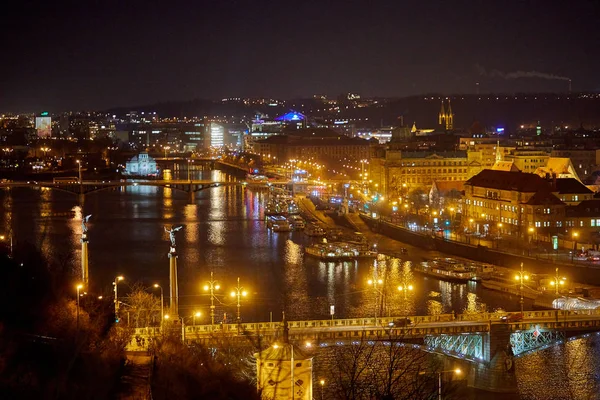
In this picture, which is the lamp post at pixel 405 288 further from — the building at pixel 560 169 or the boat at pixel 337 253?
the building at pixel 560 169

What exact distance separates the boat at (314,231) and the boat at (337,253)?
1739 millimetres

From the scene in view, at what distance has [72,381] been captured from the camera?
4512 millimetres

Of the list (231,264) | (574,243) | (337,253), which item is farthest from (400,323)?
(337,253)

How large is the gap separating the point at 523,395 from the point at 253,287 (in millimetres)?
3593

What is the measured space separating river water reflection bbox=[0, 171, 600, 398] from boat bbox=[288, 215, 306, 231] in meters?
0.47

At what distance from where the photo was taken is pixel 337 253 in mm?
11766

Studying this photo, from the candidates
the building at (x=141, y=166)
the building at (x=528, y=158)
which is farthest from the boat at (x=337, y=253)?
the building at (x=141, y=166)

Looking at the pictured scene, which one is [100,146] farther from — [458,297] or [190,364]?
[190,364]

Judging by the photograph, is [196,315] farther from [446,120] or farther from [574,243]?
[446,120]

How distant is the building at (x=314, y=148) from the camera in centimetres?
3069

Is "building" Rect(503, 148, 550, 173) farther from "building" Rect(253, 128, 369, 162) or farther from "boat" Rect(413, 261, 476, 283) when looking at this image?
"building" Rect(253, 128, 369, 162)

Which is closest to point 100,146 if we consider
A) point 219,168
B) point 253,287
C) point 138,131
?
point 219,168

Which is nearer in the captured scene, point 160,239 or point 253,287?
point 253,287

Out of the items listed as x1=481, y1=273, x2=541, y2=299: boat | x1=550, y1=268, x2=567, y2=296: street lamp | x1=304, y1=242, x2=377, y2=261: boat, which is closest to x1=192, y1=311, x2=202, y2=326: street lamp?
x1=481, y1=273, x2=541, y2=299: boat
